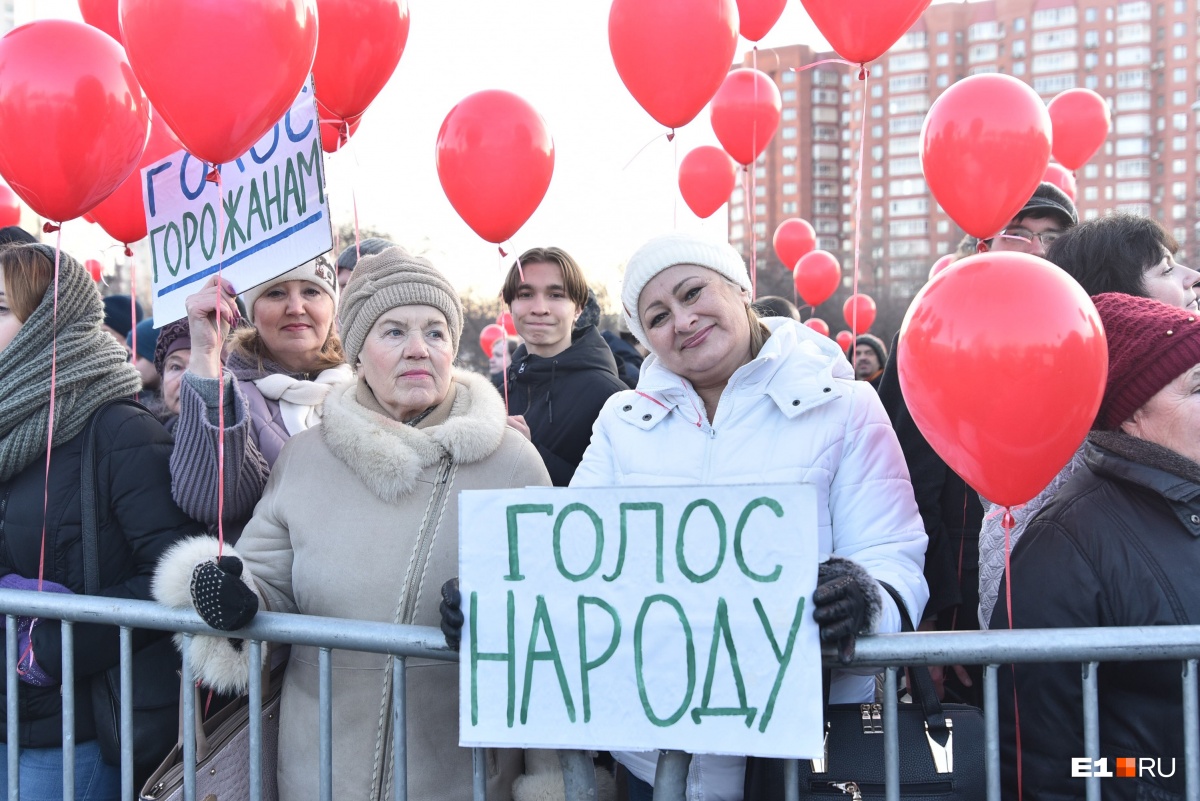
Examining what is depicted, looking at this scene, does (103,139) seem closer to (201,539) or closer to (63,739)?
(201,539)

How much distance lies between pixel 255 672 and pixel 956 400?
1634 mm

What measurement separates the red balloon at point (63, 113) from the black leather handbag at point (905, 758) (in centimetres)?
235

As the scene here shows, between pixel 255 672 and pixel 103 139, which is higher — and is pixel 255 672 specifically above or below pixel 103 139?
below

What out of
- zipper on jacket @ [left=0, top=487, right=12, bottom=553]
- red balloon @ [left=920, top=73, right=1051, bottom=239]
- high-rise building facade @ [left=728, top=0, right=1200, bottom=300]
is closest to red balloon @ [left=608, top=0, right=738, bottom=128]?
red balloon @ [left=920, top=73, right=1051, bottom=239]

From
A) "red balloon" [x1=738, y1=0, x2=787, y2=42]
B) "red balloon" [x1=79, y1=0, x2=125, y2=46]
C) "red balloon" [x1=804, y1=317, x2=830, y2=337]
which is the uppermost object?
"red balloon" [x1=738, y1=0, x2=787, y2=42]

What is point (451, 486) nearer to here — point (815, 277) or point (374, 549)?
point (374, 549)

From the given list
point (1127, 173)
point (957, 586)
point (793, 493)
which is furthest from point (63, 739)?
point (1127, 173)

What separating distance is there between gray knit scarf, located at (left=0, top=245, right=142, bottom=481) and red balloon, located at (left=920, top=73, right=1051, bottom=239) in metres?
2.62

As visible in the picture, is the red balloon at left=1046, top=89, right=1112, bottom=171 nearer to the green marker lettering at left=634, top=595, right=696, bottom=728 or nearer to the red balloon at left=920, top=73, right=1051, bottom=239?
the red balloon at left=920, top=73, right=1051, bottom=239

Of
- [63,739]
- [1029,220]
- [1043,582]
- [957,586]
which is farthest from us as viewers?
[1029,220]

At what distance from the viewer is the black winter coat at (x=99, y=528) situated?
251 centimetres

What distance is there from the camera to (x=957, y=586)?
304 centimetres

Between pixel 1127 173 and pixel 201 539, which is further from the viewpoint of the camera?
pixel 1127 173

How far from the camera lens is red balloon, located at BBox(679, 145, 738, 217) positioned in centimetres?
671
